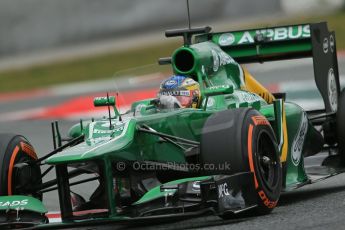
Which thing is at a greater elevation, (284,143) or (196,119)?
(196,119)

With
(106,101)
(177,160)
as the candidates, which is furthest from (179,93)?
(177,160)

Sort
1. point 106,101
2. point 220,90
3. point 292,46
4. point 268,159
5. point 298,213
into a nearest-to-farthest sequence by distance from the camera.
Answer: point 298,213
point 268,159
point 220,90
point 106,101
point 292,46

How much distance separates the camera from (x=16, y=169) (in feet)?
24.5

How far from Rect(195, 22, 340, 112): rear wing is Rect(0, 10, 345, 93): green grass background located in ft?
35.0

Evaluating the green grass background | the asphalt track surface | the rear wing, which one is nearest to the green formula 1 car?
the asphalt track surface

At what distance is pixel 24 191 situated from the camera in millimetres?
7508

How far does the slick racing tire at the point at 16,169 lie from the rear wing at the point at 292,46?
83.1 inches

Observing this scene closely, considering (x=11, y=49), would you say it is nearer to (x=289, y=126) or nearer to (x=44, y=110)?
(x=44, y=110)

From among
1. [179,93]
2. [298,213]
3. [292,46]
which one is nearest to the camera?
[298,213]

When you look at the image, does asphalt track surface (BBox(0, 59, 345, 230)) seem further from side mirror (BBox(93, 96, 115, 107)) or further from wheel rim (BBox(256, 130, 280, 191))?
side mirror (BBox(93, 96, 115, 107))

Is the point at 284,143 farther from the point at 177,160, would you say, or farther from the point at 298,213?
the point at 177,160

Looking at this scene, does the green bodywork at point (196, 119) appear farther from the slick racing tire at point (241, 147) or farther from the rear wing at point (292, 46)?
the slick racing tire at point (241, 147)

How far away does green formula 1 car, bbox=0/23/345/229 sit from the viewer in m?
6.69

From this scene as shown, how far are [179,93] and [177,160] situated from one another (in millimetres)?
726
